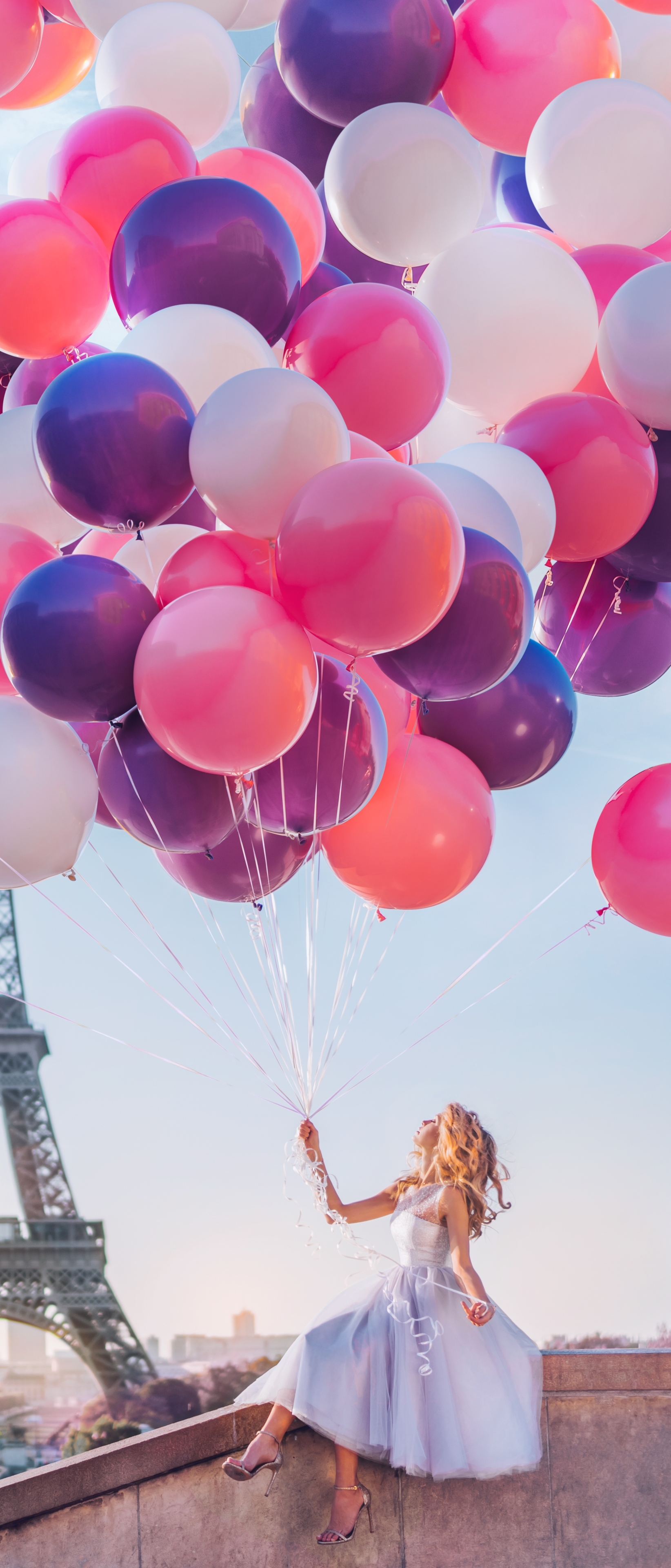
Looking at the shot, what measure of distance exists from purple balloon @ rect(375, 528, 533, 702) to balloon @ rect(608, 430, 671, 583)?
0.70m

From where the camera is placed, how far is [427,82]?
2.98 metres

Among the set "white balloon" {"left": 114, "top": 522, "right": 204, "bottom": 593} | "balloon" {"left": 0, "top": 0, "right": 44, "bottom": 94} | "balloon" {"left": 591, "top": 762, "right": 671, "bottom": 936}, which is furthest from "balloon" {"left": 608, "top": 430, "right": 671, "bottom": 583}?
"balloon" {"left": 0, "top": 0, "right": 44, "bottom": 94}

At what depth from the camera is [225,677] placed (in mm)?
2160

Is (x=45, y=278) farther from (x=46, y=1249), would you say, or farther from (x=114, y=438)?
(x=46, y=1249)

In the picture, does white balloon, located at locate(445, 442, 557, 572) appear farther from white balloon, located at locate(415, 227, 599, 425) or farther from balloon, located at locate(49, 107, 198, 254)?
balloon, located at locate(49, 107, 198, 254)

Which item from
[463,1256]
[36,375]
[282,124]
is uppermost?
[282,124]

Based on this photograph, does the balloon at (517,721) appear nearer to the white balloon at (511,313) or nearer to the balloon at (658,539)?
the balloon at (658,539)

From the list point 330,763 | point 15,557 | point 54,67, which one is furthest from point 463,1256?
point 54,67

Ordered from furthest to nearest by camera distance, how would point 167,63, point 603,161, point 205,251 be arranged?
1. point 167,63
2. point 603,161
3. point 205,251

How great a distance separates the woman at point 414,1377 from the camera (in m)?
3.32

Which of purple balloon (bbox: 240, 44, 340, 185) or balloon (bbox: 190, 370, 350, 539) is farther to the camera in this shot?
purple balloon (bbox: 240, 44, 340, 185)

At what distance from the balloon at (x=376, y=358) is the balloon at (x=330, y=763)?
23.5 inches

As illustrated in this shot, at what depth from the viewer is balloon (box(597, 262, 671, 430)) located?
2.61 m

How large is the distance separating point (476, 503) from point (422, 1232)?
247cm
